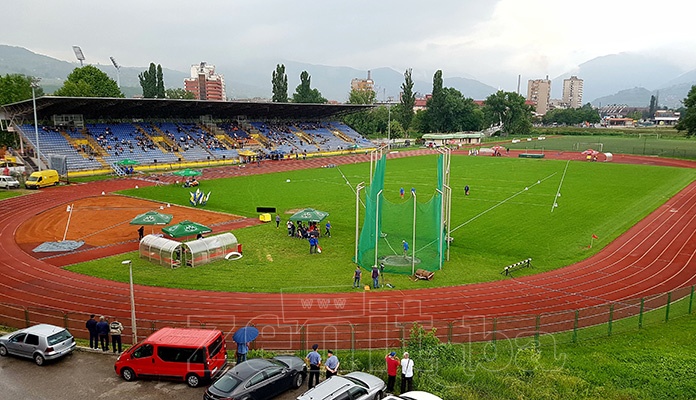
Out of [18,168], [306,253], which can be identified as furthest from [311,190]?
[18,168]

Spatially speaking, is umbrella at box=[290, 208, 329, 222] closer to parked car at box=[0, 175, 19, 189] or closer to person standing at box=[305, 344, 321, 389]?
person standing at box=[305, 344, 321, 389]

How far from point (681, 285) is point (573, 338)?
30.4 feet

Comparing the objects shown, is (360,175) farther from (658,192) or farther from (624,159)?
(624,159)

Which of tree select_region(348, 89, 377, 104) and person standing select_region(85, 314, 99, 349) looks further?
tree select_region(348, 89, 377, 104)

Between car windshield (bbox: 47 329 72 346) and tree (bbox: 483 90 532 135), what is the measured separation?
130 meters

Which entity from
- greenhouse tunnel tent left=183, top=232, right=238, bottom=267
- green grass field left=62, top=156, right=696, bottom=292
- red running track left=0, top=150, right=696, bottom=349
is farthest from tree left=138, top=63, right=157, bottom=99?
greenhouse tunnel tent left=183, top=232, right=238, bottom=267

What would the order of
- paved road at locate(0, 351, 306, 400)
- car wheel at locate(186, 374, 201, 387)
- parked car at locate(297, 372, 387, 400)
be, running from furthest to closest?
car wheel at locate(186, 374, 201, 387) → paved road at locate(0, 351, 306, 400) → parked car at locate(297, 372, 387, 400)

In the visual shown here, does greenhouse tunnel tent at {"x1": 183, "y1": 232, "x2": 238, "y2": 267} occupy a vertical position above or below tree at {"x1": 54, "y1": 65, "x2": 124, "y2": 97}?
below

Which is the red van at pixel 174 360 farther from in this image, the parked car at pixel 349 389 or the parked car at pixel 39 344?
the parked car at pixel 349 389

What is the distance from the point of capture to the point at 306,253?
26.6 meters

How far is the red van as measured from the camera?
13.0 m

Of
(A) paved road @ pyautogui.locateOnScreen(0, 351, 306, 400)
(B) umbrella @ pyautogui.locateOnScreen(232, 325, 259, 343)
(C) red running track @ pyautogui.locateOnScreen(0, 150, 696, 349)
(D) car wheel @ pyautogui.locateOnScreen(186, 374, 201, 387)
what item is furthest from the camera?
(C) red running track @ pyautogui.locateOnScreen(0, 150, 696, 349)

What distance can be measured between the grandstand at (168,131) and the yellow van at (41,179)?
299 inches

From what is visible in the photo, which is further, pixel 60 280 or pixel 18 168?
pixel 18 168
